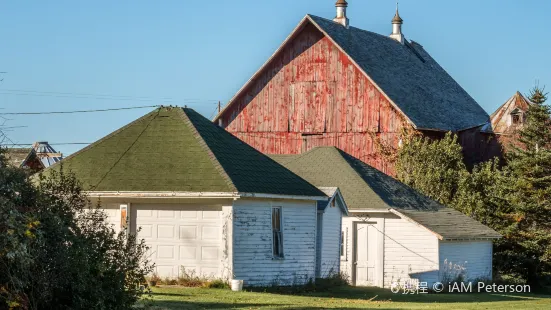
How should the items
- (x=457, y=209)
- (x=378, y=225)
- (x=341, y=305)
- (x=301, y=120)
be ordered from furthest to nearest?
(x=301, y=120) → (x=457, y=209) → (x=378, y=225) → (x=341, y=305)

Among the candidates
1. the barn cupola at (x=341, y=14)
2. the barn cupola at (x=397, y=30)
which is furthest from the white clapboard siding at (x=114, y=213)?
the barn cupola at (x=397, y=30)

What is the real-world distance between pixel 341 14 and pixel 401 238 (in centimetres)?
2229

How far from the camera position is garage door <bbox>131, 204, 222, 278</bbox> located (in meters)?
28.9

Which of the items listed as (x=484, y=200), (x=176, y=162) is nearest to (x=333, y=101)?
(x=484, y=200)

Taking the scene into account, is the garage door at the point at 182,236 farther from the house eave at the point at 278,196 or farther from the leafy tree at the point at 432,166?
the leafy tree at the point at 432,166

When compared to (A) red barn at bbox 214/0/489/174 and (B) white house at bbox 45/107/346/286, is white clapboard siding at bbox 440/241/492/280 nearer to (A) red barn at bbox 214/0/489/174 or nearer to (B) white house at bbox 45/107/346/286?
(B) white house at bbox 45/107/346/286

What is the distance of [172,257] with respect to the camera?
29281mm

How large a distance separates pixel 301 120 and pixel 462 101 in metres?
11.9

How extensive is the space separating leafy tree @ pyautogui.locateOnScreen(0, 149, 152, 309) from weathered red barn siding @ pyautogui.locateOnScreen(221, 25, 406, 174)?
33.5 meters

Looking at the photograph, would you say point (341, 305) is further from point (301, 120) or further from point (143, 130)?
point (301, 120)

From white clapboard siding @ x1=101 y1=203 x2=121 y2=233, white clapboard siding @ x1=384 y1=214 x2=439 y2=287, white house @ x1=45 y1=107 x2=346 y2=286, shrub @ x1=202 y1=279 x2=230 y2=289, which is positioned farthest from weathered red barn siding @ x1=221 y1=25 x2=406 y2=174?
shrub @ x1=202 y1=279 x2=230 y2=289

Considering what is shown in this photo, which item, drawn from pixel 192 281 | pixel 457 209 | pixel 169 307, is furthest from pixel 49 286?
pixel 457 209

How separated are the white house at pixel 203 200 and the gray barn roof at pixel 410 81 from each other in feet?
62.6

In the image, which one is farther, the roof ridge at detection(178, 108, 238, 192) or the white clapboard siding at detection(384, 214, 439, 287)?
the white clapboard siding at detection(384, 214, 439, 287)
